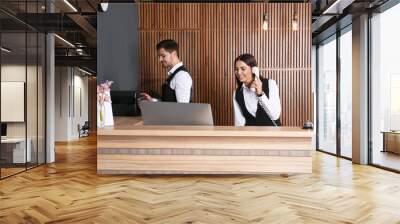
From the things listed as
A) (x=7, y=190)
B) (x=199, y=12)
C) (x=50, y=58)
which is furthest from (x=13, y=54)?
(x=199, y=12)

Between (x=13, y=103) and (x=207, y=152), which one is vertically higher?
(x=13, y=103)

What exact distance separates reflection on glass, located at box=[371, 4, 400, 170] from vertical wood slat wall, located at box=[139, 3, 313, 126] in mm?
1257

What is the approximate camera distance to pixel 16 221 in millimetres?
3357

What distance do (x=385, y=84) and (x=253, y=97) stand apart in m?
3.09

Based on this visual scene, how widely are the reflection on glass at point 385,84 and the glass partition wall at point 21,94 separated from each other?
241 inches

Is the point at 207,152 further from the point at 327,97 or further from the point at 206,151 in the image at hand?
the point at 327,97

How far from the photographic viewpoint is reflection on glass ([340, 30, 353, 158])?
844 cm

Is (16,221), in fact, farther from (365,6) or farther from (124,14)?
(365,6)

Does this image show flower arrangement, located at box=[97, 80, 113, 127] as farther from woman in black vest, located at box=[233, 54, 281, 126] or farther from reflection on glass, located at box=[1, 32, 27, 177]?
reflection on glass, located at box=[1, 32, 27, 177]

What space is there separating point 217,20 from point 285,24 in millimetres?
1231

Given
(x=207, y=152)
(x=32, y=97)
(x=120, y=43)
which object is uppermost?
(x=120, y=43)

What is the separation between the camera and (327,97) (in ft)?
Result: 33.0

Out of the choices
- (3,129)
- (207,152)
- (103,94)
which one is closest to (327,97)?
(207,152)

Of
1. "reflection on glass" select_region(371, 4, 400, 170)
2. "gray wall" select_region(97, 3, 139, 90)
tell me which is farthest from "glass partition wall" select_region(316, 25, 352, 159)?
"gray wall" select_region(97, 3, 139, 90)
